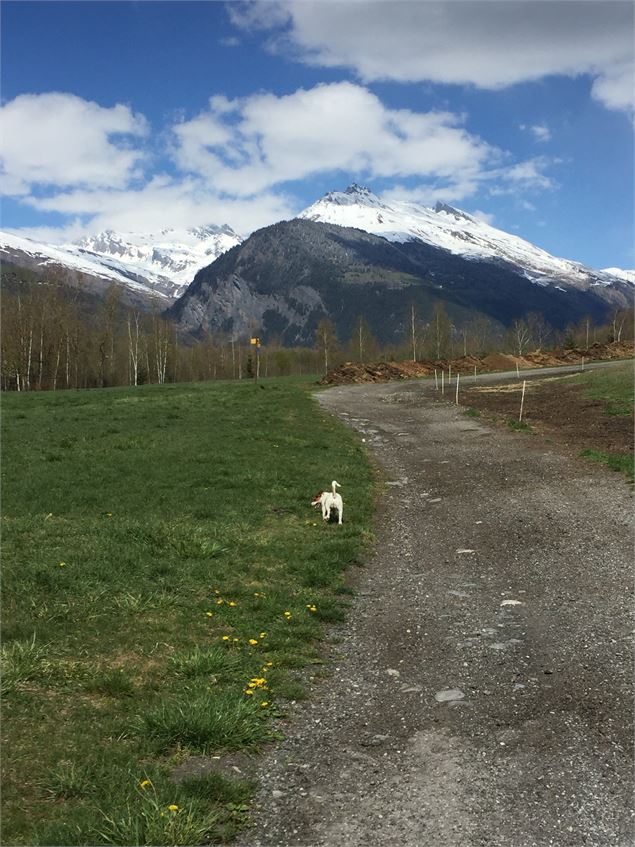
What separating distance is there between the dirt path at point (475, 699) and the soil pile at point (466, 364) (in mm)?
54960

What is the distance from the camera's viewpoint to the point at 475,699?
7.61 metres

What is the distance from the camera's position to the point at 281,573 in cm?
1208

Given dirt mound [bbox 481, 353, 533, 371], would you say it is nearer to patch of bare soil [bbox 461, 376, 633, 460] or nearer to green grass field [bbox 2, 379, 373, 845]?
patch of bare soil [bbox 461, 376, 633, 460]

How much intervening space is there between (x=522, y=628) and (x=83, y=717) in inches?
254

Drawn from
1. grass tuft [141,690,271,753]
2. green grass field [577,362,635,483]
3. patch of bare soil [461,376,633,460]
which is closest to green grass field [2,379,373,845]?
grass tuft [141,690,271,753]

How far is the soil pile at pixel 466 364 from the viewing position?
7100cm

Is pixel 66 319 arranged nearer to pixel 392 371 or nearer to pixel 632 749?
pixel 392 371

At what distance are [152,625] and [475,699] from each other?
187 inches

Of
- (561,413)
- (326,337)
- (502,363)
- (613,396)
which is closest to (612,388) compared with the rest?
(613,396)

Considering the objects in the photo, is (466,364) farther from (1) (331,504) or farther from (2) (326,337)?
(1) (331,504)

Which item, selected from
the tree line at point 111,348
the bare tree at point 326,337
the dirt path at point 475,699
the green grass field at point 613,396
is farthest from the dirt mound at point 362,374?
the dirt path at point 475,699

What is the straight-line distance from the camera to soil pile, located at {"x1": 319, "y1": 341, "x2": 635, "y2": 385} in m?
71.0

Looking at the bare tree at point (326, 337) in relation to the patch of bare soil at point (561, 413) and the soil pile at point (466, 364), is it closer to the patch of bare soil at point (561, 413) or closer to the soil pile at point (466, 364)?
the soil pile at point (466, 364)

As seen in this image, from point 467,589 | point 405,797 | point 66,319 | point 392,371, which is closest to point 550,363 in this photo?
point 392,371
